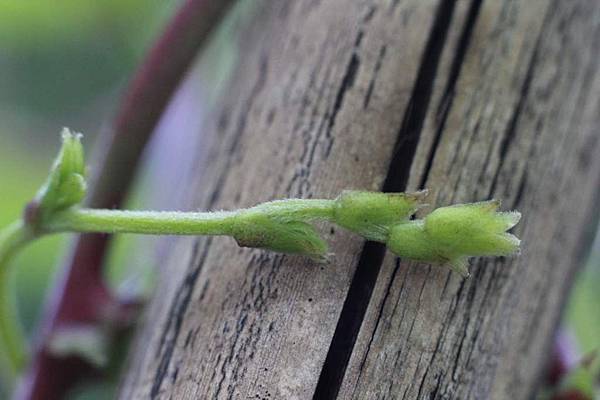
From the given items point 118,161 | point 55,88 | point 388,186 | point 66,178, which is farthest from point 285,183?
point 55,88

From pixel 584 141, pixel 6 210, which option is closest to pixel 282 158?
pixel 584 141

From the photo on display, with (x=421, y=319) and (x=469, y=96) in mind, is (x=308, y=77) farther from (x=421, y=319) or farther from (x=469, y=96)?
(x=421, y=319)

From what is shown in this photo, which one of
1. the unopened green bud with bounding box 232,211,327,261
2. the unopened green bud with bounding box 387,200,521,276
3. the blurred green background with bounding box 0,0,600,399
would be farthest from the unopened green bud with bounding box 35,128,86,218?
the blurred green background with bounding box 0,0,600,399

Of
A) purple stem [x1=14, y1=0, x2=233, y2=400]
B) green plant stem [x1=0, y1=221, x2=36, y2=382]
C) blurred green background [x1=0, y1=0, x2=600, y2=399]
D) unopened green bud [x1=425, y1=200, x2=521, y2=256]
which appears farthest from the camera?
blurred green background [x1=0, y1=0, x2=600, y2=399]

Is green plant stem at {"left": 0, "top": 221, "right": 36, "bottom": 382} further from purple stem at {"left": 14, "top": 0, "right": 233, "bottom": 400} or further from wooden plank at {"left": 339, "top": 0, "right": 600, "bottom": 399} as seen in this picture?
wooden plank at {"left": 339, "top": 0, "right": 600, "bottom": 399}

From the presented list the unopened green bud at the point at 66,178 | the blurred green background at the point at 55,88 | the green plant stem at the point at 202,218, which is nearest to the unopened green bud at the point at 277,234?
the green plant stem at the point at 202,218

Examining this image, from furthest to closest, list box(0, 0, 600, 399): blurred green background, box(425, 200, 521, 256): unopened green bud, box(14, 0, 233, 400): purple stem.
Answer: box(0, 0, 600, 399): blurred green background
box(14, 0, 233, 400): purple stem
box(425, 200, 521, 256): unopened green bud
